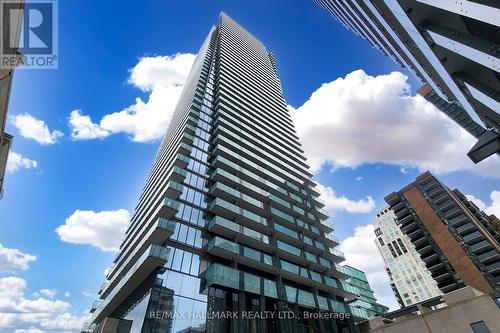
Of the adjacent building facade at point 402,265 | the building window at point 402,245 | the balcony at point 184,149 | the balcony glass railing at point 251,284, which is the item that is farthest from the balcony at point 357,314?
the building window at point 402,245

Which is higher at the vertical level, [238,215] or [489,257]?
[238,215]

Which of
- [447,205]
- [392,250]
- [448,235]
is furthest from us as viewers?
[392,250]

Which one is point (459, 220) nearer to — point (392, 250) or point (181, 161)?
point (392, 250)

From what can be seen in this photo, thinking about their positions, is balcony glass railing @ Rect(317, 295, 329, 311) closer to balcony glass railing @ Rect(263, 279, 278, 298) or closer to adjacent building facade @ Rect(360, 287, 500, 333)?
adjacent building facade @ Rect(360, 287, 500, 333)

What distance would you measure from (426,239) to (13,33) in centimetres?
7072

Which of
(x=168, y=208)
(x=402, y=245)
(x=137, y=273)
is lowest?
(x=137, y=273)

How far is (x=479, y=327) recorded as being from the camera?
17984 millimetres

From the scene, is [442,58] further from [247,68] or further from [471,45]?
[247,68]

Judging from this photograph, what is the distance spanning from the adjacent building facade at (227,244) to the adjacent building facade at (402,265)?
2087 inches

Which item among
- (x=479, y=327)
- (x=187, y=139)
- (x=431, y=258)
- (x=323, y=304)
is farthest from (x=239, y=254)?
(x=431, y=258)

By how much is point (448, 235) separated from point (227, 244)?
175ft

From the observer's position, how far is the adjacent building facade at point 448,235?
149 feet

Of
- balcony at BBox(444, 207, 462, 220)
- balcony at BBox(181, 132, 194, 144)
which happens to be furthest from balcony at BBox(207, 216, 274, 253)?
balcony at BBox(444, 207, 462, 220)

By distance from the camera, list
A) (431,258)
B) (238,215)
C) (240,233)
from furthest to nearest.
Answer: (431,258)
(238,215)
(240,233)
